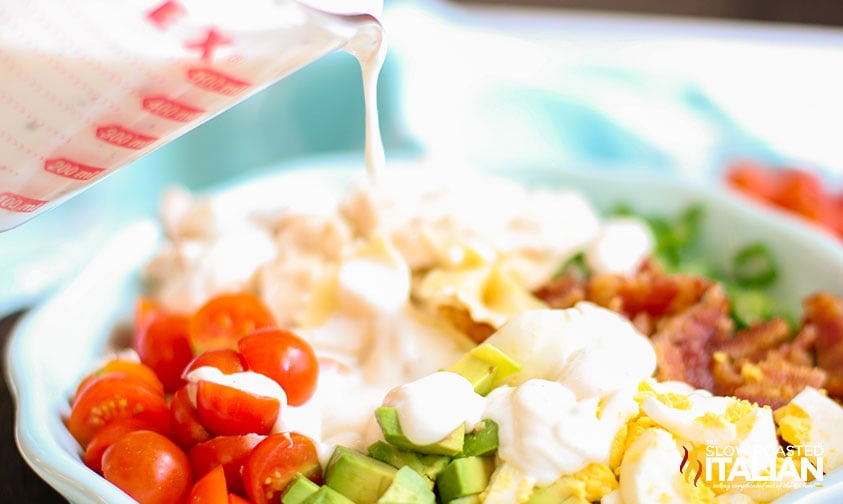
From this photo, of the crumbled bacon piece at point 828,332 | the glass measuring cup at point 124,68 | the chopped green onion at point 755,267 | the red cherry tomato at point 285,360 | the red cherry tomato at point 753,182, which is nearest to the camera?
the glass measuring cup at point 124,68

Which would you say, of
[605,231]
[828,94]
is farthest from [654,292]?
[828,94]

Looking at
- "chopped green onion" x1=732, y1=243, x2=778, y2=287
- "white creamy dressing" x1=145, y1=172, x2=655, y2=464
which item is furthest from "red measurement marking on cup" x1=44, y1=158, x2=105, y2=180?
"chopped green onion" x1=732, y1=243, x2=778, y2=287

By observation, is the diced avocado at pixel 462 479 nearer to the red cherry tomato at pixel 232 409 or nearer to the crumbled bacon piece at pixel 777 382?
the red cherry tomato at pixel 232 409

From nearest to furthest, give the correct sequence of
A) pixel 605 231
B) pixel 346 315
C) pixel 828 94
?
pixel 346 315
pixel 605 231
pixel 828 94

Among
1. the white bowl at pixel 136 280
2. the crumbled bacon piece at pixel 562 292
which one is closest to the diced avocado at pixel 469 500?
the white bowl at pixel 136 280

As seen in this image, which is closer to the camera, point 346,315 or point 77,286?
point 346,315

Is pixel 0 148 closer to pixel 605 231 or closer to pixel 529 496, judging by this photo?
pixel 529 496

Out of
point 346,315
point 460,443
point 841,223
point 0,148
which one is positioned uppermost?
point 0,148
